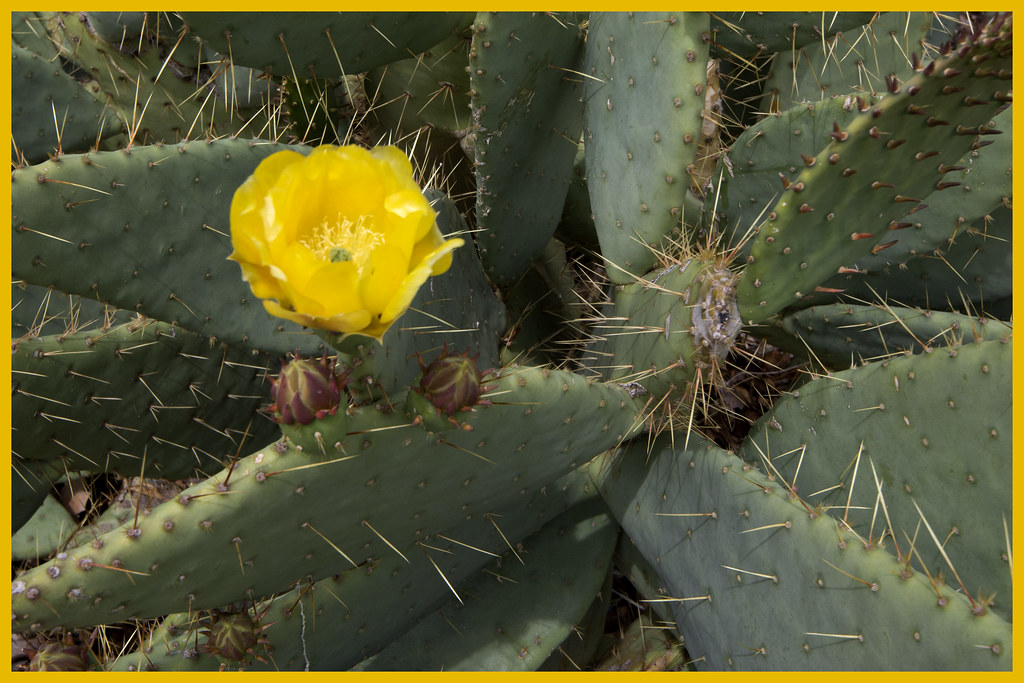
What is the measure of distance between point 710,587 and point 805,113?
0.96 meters

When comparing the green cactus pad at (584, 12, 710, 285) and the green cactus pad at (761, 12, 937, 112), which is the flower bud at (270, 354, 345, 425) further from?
the green cactus pad at (761, 12, 937, 112)

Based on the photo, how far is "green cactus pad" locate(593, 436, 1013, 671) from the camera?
105 cm

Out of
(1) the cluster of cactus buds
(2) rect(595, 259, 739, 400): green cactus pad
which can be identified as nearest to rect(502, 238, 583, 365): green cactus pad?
(2) rect(595, 259, 739, 400): green cactus pad

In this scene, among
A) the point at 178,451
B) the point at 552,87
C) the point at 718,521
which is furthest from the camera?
the point at 178,451

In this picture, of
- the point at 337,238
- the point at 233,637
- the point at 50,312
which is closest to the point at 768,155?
the point at 337,238

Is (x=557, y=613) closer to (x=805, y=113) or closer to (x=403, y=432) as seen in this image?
(x=403, y=432)

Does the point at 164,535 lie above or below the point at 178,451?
above

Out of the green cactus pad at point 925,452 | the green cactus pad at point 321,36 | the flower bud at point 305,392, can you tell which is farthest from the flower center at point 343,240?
the green cactus pad at point 925,452

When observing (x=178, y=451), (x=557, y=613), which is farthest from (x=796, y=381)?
(x=178, y=451)

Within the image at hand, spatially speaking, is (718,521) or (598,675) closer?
(718,521)

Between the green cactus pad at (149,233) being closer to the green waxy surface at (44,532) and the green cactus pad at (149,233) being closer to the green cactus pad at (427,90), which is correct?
the green cactus pad at (427,90)

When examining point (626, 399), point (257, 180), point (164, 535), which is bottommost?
point (626, 399)

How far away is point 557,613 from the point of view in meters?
1.62

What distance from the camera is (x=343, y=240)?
2.69 ft
